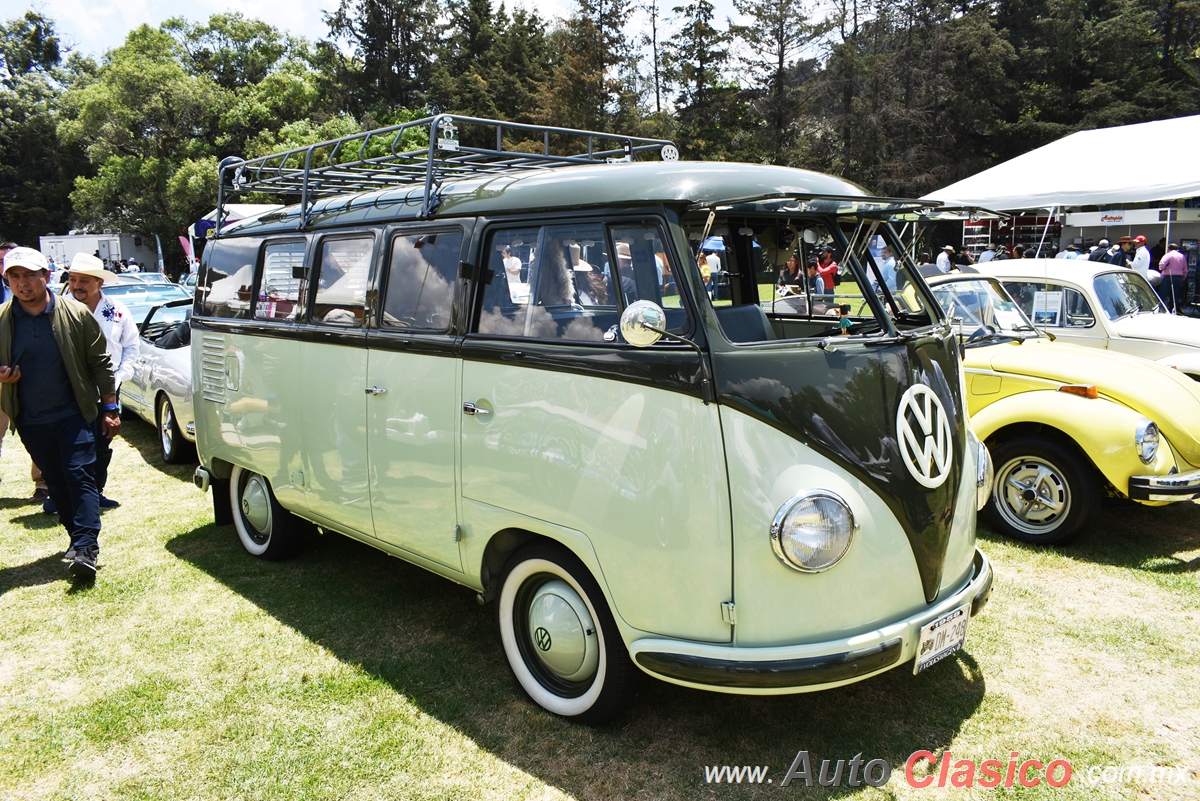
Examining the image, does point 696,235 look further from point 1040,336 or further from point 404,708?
point 1040,336

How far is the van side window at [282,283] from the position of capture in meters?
4.84

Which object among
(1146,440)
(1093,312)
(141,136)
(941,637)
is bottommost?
(941,637)

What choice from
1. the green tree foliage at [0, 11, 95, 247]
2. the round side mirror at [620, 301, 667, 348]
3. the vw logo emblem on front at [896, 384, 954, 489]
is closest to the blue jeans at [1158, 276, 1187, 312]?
the vw logo emblem on front at [896, 384, 954, 489]

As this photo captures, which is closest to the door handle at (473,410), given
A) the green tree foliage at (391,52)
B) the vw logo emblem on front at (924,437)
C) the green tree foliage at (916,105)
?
the vw logo emblem on front at (924,437)

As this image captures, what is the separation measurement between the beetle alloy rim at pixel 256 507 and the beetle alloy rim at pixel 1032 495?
5049 millimetres

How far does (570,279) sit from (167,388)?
6307mm

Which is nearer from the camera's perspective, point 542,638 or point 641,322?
point 641,322

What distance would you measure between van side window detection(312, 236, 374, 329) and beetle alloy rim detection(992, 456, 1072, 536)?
4382 millimetres

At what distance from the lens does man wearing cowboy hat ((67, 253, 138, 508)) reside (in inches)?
245

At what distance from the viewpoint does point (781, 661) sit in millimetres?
2783

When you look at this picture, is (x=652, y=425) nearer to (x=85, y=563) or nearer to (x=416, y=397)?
(x=416, y=397)

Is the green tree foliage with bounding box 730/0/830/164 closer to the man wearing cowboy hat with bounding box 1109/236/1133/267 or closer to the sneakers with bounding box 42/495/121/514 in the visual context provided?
the man wearing cowboy hat with bounding box 1109/236/1133/267

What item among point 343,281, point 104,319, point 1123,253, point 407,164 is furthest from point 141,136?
point 343,281

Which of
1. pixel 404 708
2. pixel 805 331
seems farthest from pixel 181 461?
pixel 805 331
